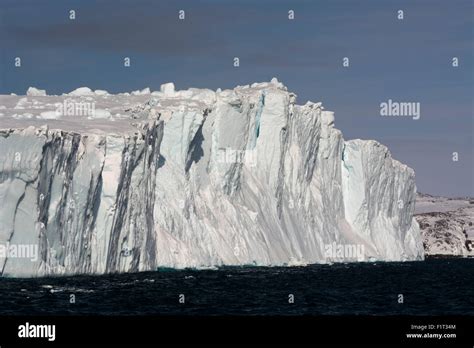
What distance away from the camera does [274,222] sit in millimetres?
77000

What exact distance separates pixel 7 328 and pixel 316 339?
465 centimetres

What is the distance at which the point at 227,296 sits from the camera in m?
41.4

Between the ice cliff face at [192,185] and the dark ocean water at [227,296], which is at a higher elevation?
the ice cliff face at [192,185]

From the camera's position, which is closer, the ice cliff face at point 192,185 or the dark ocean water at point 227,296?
the dark ocean water at point 227,296

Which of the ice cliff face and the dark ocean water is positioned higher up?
the ice cliff face

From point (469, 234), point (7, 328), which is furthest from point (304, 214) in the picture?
point (469, 234)

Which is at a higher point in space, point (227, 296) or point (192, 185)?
point (192, 185)

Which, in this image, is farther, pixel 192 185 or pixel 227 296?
pixel 192 185

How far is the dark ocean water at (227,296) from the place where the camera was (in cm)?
3491

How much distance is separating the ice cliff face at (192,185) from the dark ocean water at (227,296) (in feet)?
9.72

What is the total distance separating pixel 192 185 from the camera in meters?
69.6

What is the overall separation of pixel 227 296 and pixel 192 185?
28.6 metres

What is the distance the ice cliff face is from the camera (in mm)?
47219

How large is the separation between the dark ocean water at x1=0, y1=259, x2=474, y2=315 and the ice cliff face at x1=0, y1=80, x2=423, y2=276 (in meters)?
2.96
